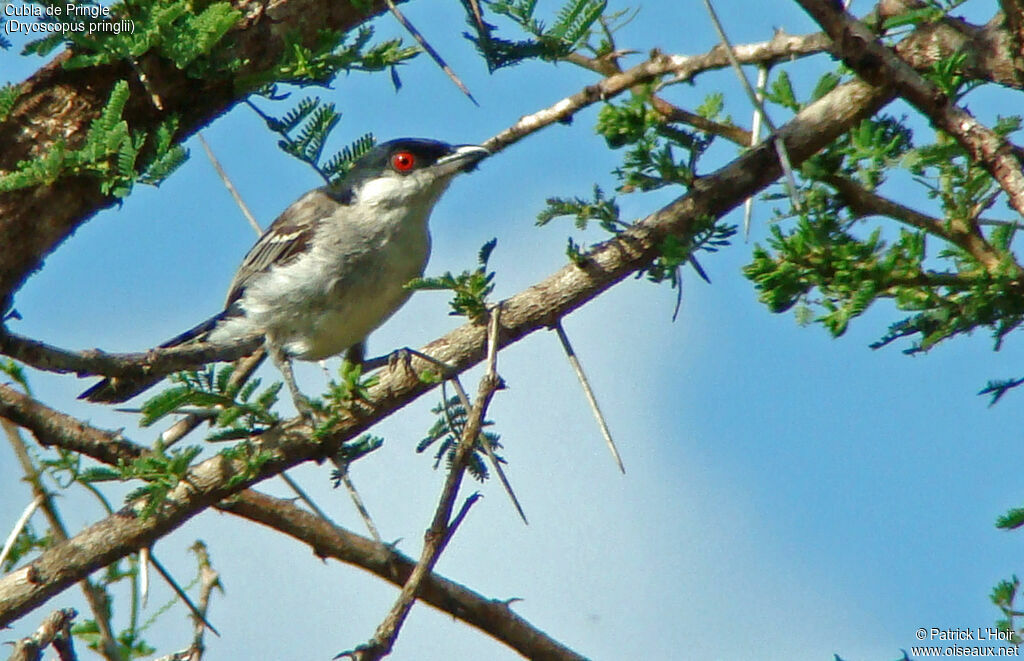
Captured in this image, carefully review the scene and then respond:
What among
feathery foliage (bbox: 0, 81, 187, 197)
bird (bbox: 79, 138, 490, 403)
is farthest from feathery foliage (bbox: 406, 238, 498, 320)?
bird (bbox: 79, 138, 490, 403)

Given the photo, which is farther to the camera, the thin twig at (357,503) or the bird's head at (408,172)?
the bird's head at (408,172)

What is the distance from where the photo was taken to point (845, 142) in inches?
135

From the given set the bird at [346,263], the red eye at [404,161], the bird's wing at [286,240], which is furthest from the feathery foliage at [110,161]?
the red eye at [404,161]

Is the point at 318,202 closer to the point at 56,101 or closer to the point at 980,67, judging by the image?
the point at 56,101

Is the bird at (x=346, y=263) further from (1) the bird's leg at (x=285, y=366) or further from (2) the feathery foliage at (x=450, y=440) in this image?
(2) the feathery foliage at (x=450, y=440)

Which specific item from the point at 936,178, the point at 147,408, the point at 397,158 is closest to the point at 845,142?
the point at 936,178

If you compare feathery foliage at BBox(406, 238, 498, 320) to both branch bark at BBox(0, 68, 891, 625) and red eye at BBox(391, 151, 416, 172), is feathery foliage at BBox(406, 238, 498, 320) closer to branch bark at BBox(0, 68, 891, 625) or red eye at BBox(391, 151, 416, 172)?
branch bark at BBox(0, 68, 891, 625)

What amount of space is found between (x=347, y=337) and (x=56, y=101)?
2.06 meters

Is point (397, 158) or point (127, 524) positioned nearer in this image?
point (127, 524)

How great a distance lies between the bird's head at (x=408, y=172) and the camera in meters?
6.03

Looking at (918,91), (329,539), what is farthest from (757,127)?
(329,539)

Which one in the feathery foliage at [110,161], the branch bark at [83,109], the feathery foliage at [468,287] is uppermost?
the branch bark at [83,109]

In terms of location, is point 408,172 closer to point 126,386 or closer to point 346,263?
point 346,263

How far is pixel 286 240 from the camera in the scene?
20.1 ft
